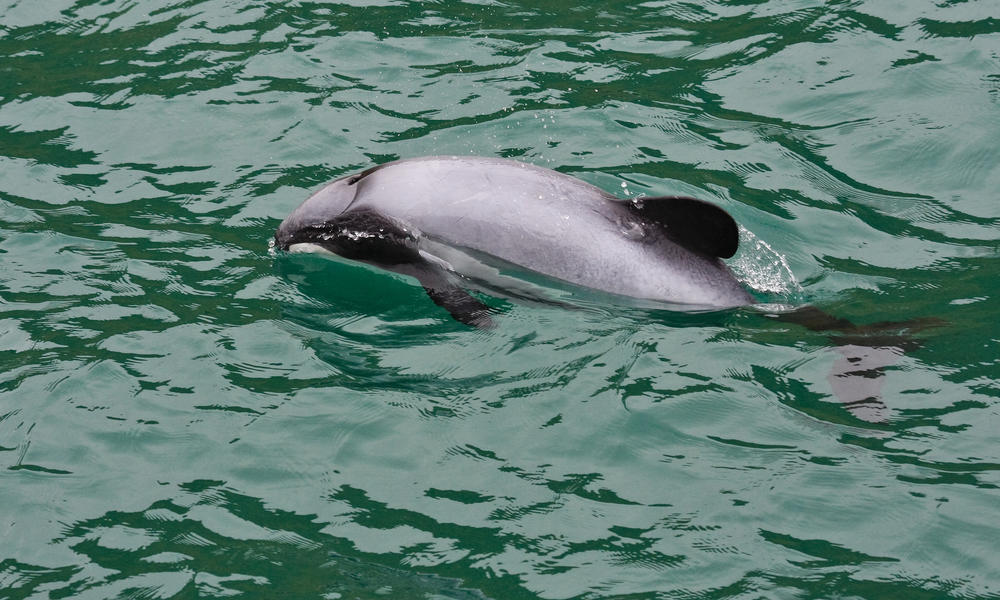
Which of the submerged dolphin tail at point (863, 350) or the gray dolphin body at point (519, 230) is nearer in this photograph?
the submerged dolphin tail at point (863, 350)

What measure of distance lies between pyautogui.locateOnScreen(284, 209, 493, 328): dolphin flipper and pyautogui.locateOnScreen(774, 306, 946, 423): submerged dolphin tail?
2.52 meters

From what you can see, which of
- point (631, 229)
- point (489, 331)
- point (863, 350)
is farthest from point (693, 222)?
point (489, 331)

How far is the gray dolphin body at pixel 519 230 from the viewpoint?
31.6ft

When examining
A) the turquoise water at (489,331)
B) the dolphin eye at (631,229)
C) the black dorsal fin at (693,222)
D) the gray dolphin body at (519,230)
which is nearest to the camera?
the turquoise water at (489,331)

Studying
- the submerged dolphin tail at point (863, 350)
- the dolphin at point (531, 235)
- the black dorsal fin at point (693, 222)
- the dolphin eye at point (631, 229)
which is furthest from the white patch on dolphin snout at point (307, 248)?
the submerged dolphin tail at point (863, 350)

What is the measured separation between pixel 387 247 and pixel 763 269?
3143 mm

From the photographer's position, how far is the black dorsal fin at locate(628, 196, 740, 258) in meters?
9.45

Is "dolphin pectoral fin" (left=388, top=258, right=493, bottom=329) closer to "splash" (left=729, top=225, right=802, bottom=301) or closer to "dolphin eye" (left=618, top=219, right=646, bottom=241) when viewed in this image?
"dolphin eye" (left=618, top=219, right=646, bottom=241)

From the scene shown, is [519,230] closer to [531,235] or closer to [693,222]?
[531,235]

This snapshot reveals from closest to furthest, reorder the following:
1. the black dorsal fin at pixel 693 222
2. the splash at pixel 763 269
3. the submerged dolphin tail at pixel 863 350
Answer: the submerged dolphin tail at pixel 863 350, the black dorsal fin at pixel 693 222, the splash at pixel 763 269

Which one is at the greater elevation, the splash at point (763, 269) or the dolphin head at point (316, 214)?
the dolphin head at point (316, 214)

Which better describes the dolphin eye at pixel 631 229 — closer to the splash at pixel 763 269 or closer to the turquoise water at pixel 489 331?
the turquoise water at pixel 489 331

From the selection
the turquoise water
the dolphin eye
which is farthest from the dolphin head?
the dolphin eye

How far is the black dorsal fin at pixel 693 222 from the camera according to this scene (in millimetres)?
9453
